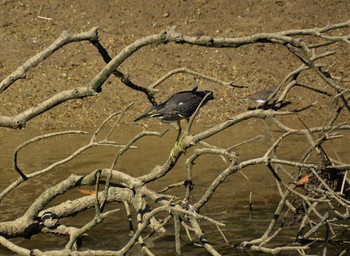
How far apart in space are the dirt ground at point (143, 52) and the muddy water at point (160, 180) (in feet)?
2.40

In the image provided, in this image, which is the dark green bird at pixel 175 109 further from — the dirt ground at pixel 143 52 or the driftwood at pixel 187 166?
the dirt ground at pixel 143 52

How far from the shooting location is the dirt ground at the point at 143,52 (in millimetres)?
13461

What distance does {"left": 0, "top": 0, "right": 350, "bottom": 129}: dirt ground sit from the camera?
44.2 feet

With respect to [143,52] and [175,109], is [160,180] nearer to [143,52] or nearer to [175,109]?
[175,109]

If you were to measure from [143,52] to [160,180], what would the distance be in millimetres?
3859

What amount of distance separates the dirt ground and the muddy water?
731mm

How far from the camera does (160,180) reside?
11133mm

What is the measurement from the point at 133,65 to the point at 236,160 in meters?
7.56

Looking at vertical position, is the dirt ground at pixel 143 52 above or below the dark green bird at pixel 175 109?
above

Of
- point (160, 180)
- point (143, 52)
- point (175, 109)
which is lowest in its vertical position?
point (160, 180)

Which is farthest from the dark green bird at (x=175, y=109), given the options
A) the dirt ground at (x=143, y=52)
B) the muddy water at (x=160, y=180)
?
the dirt ground at (x=143, y=52)

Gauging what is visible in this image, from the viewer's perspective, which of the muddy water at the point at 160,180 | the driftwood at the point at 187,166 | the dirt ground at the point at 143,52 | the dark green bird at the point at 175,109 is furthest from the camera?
the dirt ground at the point at 143,52

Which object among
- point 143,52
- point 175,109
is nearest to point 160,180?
point 175,109

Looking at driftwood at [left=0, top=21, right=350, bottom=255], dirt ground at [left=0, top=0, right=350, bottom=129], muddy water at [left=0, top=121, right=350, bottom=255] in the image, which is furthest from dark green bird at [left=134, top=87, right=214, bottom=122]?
dirt ground at [left=0, top=0, right=350, bottom=129]
